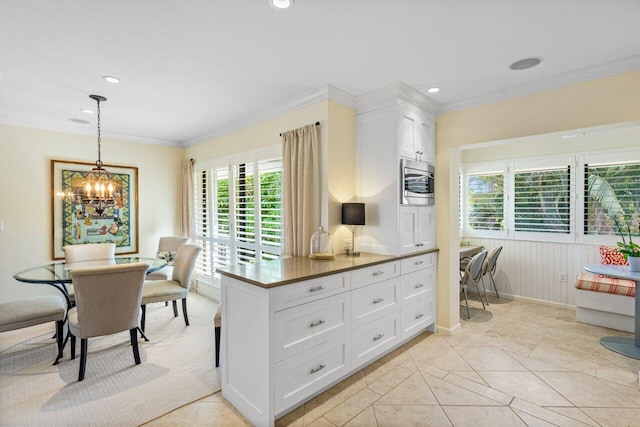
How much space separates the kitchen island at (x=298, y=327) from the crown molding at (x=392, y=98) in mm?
1567

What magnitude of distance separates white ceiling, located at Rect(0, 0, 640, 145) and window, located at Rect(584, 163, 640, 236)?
2163mm

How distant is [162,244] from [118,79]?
116 inches

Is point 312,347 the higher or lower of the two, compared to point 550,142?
lower

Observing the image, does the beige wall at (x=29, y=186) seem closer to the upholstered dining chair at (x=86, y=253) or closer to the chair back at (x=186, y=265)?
the upholstered dining chair at (x=86, y=253)

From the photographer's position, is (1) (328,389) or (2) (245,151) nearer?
(1) (328,389)

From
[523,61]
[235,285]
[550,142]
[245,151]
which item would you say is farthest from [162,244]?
[550,142]

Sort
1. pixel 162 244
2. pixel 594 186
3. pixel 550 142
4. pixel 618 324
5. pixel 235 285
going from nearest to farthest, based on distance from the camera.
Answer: pixel 235 285, pixel 618 324, pixel 594 186, pixel 550 142, pixel 162 244

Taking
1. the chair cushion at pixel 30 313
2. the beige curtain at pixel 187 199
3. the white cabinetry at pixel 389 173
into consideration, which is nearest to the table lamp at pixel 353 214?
the white cabinetry at pixel 389 173

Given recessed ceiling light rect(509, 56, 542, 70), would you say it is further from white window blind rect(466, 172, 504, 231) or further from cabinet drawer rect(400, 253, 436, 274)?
white window blind rect(466, 172, 504, 231)

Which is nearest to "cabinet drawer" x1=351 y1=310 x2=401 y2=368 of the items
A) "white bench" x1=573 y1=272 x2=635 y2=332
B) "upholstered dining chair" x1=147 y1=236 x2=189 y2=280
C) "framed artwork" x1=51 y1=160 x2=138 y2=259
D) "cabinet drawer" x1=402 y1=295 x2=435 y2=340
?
"cabinet drawer" x1=402 y1=295 x2=435 y2=340

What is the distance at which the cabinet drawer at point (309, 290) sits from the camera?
208 centimetres

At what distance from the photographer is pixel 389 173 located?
3213mm

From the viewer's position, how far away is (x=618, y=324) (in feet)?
12.0

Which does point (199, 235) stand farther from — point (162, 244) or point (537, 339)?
point (537, 339)
